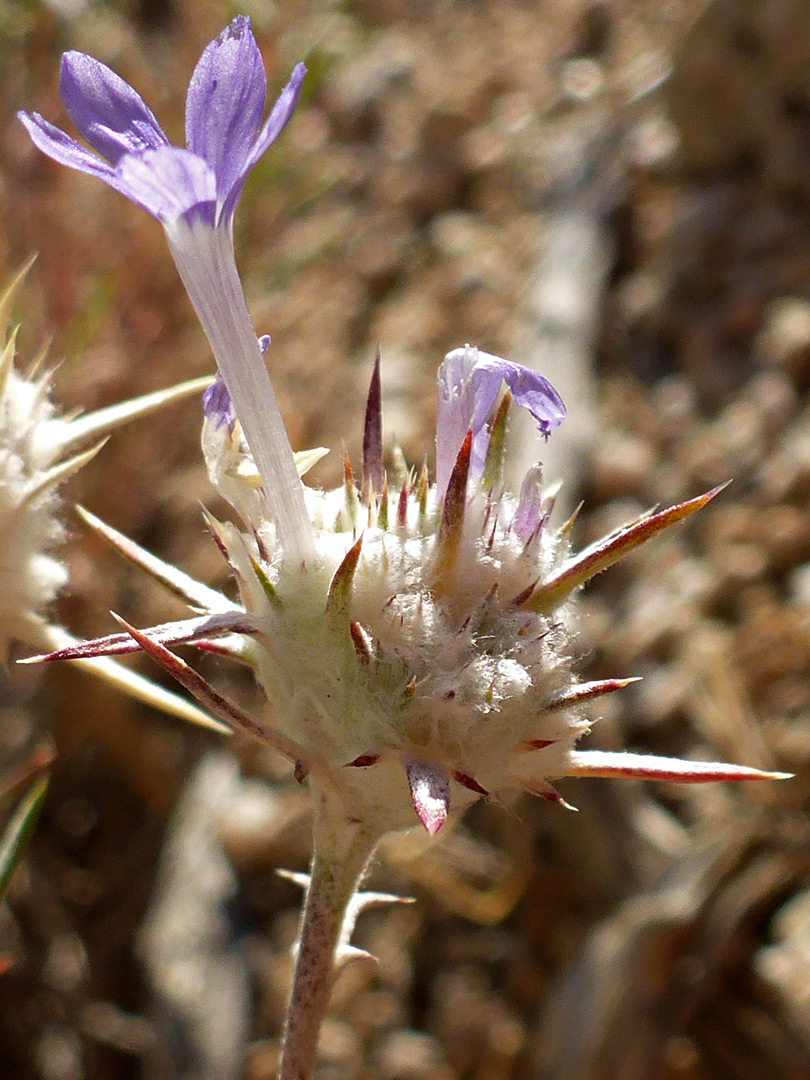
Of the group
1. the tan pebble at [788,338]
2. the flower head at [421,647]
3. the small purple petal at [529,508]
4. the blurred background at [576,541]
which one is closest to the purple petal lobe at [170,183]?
the flower head at [421,647]

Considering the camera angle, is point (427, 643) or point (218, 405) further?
point (218, 405)

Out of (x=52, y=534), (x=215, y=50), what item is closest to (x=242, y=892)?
(x=52, y=534)

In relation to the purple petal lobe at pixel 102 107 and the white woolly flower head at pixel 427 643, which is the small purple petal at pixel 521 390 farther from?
the purple petal lobe at pixel 102 107

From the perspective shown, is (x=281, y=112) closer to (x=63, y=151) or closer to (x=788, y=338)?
(x=63, y=151)

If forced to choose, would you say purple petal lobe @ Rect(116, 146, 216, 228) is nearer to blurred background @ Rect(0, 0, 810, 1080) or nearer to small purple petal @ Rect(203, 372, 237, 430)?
small purple petal @ Rect(203, 372, 237, 430)

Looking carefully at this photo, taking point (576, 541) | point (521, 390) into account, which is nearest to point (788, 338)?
point (576, 541)

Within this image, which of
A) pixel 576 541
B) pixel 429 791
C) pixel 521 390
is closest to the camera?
pixel 429 791

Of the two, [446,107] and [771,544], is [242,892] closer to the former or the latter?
[771,544]
